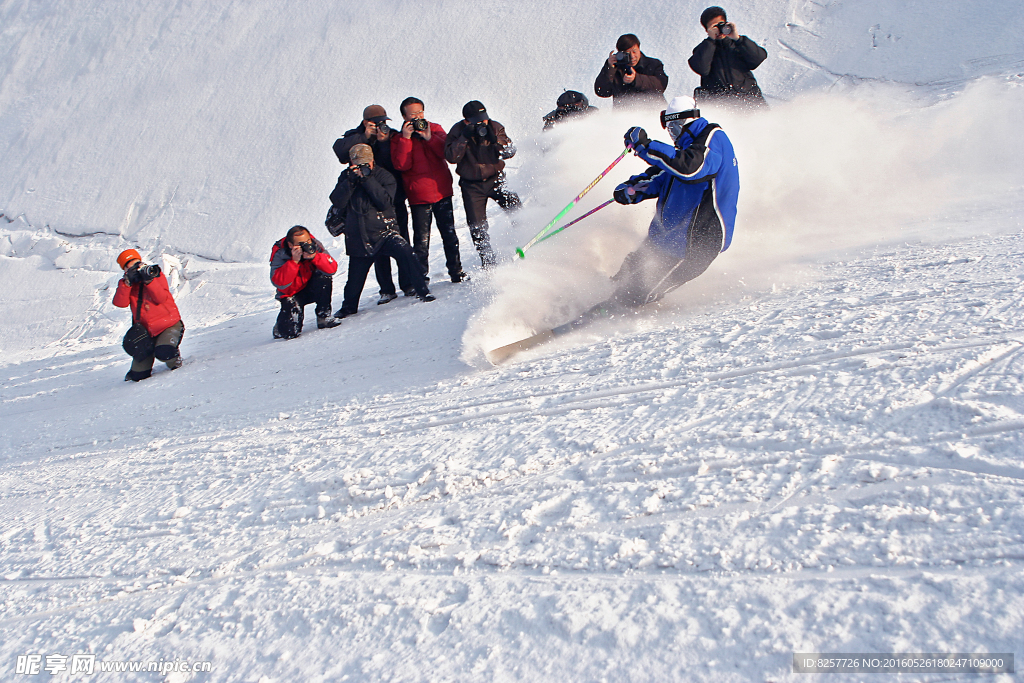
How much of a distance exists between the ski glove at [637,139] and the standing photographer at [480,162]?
174cm

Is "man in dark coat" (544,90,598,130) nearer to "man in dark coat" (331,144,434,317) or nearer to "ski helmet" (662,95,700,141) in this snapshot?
"man in dark coat" (331,144,434,317)

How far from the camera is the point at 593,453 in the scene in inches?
106

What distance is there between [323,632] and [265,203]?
1111 cm

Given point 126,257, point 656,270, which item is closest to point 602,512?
point 656,270

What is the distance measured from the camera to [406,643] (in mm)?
1913

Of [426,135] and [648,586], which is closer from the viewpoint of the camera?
[648,586]

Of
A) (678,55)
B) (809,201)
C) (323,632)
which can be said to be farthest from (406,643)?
(678,55)

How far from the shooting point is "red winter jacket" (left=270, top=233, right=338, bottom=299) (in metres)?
6.37

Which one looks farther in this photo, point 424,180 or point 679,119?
point 424,180

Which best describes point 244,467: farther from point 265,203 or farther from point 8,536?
point 265,203

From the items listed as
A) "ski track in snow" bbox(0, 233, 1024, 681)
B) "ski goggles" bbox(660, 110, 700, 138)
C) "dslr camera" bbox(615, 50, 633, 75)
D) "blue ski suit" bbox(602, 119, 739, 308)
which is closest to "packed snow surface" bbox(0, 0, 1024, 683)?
"ski track in snow" bbox(0, 233, 1024, 681)

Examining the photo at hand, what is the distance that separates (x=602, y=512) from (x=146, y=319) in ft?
17.9

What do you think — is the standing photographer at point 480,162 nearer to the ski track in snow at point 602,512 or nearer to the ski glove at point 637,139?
the ski glove at point 637,139

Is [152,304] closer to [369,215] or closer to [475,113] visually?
[369,215]
